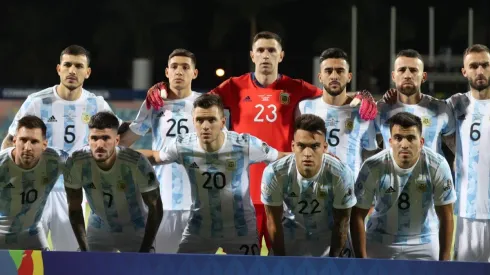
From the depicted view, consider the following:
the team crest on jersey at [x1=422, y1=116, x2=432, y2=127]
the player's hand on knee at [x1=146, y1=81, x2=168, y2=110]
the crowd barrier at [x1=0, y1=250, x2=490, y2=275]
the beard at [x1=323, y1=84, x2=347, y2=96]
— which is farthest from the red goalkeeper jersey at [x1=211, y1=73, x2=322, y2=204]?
the crowd barrier at [x1=0, y1=250, x2=490, y2=275]

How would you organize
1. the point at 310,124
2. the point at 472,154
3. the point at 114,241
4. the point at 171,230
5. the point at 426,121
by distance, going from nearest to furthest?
1. the point at 310,124
2. the point at 114,241
3. the point at 426,121
4. the point at 472,154
5. the point at 171,230

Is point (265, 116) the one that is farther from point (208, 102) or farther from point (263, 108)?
point (208, 102)

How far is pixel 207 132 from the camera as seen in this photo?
570 centimetres

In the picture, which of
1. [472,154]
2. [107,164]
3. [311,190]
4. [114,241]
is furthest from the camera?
[472,154]

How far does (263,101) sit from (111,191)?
1233 mm

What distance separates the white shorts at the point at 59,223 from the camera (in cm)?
669

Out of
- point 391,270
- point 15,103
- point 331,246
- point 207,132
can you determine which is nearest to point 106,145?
point 207,132

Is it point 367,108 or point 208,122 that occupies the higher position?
point 367,108

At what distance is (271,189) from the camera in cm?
555

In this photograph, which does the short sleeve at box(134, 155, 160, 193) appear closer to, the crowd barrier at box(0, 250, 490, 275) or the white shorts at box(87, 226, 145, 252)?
the white shorts at box(87, 226, 145, 252)

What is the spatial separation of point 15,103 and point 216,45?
4693 mm

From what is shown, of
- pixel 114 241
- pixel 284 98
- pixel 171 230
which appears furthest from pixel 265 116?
pixel 114 241

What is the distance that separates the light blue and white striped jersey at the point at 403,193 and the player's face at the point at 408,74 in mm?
618

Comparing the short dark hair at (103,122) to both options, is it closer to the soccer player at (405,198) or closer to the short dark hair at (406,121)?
the soccer player at (405,198)
